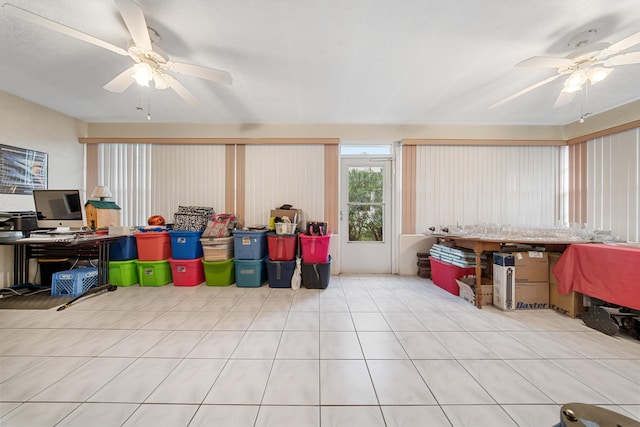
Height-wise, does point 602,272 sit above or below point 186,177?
below

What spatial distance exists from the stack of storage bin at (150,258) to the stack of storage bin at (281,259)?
1630 millimetres

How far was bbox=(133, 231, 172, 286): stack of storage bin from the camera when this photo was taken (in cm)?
339

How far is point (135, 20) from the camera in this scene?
5.38 ft

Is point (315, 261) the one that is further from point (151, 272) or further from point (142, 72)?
point (142, 72)

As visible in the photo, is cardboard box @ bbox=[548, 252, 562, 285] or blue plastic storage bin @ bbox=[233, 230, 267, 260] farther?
blue plastic storage bin @ bbox=[233, 230, 267, 260]

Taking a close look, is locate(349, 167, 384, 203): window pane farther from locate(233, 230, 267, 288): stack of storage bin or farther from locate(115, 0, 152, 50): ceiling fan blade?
locate(115, 0, 152, 50): ceiling fan blade

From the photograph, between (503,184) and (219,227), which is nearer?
(219,227)

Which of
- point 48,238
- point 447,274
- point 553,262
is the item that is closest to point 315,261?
point 447,274

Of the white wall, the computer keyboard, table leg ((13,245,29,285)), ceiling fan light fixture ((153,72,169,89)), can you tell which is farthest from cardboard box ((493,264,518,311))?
the white wall

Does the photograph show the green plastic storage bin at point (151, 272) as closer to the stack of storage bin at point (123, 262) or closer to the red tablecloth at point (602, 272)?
the stack of storage bin at point (123, 262)

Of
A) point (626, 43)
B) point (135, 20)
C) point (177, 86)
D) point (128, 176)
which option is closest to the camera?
point (135, 20)

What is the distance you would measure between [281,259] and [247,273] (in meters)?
0.55

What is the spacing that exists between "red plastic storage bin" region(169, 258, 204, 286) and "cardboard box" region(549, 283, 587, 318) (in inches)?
188

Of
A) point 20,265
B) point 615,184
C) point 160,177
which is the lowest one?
point 20,265
